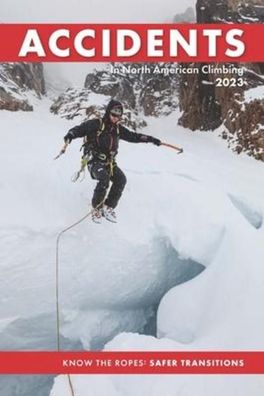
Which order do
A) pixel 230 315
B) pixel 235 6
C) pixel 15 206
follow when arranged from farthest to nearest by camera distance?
pixel 235 6 → pixel 15 206 → pixel 230 315

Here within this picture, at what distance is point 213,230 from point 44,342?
53.3 inches

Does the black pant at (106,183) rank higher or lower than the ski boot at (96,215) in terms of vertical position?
higher

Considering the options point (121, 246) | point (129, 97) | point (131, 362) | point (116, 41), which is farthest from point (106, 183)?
point (129, 97)

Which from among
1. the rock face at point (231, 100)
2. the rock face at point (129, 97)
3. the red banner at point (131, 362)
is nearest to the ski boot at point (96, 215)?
the red banner at point (131, 362)

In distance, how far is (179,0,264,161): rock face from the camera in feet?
16.6

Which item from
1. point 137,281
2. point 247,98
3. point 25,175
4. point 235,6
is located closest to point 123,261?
point 137,281

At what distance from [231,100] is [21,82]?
3559mm

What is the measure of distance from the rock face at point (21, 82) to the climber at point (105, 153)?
3.49m

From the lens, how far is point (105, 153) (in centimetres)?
328

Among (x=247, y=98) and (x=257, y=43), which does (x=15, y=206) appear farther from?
(x=247, y=98)

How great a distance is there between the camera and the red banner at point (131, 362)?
2.76m

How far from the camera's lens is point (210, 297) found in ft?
10.0

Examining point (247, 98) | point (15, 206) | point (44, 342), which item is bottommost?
point (44, 342)

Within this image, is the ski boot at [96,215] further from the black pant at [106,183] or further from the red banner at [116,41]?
the red banner at [116,41]
